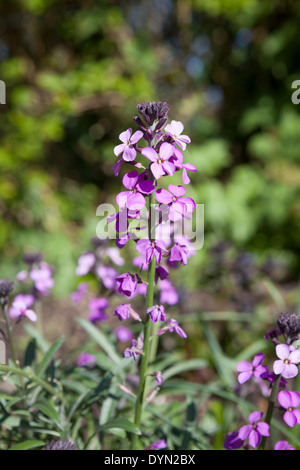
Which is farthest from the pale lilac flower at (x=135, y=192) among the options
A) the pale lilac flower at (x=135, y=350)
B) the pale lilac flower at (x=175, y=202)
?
the pale lilac flower at (x=135, y=350)

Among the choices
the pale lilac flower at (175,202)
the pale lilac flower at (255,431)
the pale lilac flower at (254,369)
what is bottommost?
the pale lilac flower at (255,431)

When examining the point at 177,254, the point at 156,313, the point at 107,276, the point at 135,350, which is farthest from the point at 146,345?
the point at 107,276

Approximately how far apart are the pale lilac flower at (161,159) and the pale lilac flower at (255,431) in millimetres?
699

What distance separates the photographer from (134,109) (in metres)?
4.71

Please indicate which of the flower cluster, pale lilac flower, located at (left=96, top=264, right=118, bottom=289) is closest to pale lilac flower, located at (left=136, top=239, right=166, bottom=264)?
the flower cluster

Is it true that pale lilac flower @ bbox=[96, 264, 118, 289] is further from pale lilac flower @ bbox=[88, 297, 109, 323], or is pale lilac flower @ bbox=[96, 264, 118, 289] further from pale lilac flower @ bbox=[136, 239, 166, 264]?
pale lilac flower @ bbox=[136, 239, 166, 264]

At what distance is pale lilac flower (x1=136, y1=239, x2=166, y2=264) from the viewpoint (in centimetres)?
105

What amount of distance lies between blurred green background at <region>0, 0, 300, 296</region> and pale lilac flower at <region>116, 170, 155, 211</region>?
294 cm

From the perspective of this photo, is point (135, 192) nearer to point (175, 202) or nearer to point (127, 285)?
point (175, 202)

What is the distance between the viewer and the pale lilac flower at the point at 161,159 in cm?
100

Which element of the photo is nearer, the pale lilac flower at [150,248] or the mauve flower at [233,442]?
the pale lilac flower at [150,248]

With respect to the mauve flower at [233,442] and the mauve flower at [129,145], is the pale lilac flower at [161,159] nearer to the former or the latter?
the mauve flower at [129,145]

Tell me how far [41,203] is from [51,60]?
1825mm
